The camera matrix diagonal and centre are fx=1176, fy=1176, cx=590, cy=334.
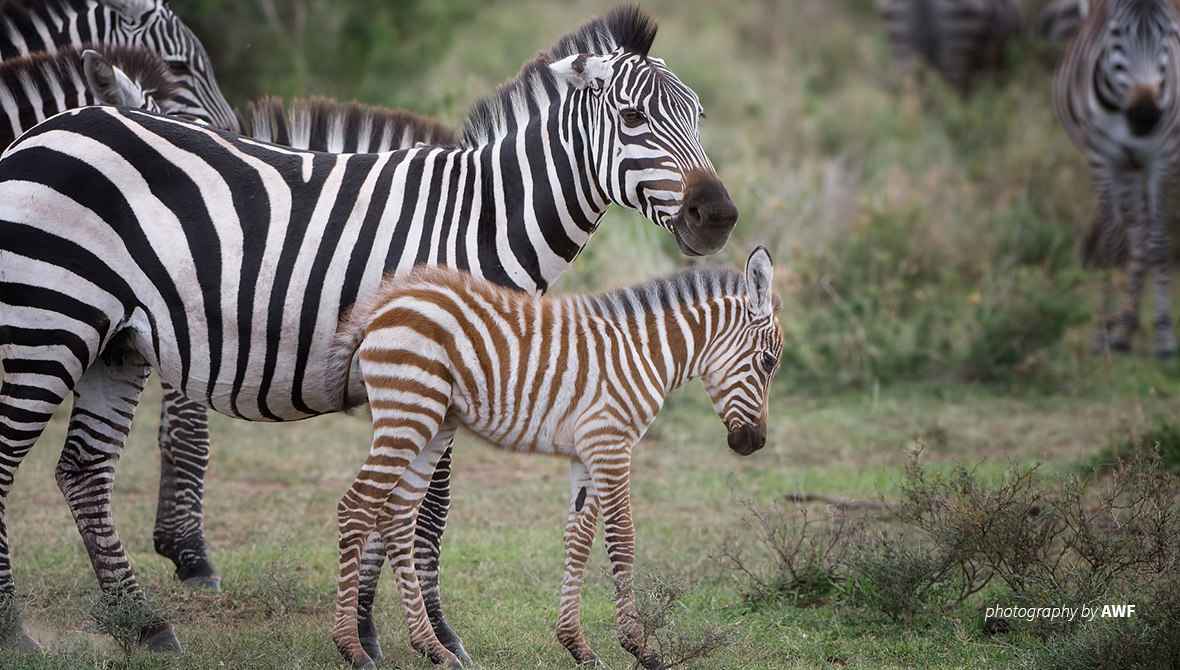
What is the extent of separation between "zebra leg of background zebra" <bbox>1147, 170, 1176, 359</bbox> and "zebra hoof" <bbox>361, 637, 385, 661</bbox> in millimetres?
8565

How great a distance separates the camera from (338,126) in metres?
6.16

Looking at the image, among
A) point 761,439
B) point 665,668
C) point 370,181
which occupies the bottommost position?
point 665,668

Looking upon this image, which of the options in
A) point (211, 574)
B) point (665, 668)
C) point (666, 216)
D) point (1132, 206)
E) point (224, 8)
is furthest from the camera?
point (224, 8)

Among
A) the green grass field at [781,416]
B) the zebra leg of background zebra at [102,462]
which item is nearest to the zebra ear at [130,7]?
the zebra leg of background zebra at [102,462]

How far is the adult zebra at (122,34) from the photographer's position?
6.98 m

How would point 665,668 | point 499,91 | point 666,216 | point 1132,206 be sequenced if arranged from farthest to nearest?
point 1132,206
point 499,91
point 666,216
point 665,668

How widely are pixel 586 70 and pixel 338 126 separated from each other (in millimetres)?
1567

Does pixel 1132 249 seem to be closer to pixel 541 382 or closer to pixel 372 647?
pixel 541 382

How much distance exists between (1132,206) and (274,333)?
371 inches

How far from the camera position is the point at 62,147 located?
16.7 feet

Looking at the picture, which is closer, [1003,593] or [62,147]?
[62,147]

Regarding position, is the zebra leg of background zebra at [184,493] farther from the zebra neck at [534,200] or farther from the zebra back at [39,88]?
the zebra neck at [534,200]

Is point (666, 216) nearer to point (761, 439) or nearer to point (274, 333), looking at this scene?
point (761, 439)

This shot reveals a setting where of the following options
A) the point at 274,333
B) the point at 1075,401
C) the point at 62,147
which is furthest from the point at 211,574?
the point at 1075,401
